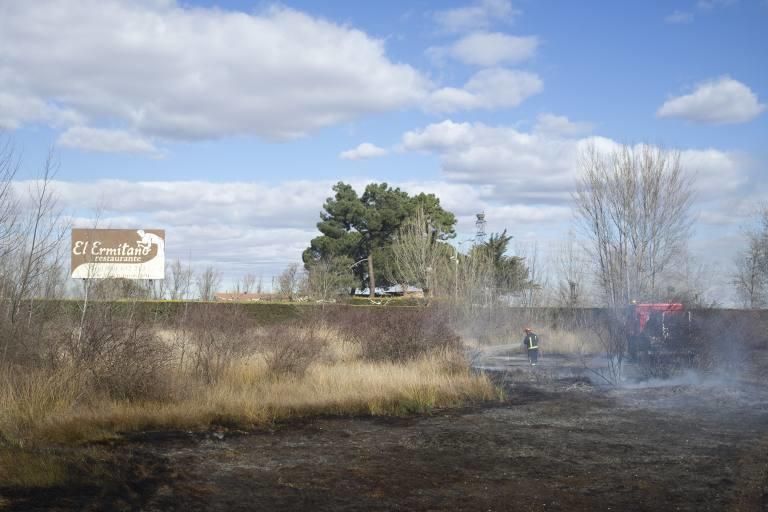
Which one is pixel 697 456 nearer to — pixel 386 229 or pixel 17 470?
pixel 17 470

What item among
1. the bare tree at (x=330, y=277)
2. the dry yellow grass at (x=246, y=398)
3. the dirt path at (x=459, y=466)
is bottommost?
the dirt path at (x=459, y=466)

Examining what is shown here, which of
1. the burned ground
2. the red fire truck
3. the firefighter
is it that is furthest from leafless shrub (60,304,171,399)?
the firefighter

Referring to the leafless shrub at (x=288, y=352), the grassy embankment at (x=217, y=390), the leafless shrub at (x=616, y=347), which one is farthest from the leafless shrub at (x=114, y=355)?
the leafless shrub at (x=616, y=347)

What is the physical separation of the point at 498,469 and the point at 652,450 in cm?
267

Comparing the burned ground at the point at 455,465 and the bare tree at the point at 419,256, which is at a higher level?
the bare tree at the point at 419,256

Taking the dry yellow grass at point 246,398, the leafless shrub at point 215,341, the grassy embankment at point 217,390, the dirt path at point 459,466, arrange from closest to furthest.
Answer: the dirt path at point 459,466 < the grassy embankment at point 217,390 < the dry yellow grass at point 246,398 < the leafless shrub at point 215,341

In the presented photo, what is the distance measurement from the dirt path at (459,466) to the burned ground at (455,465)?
2 centimetres

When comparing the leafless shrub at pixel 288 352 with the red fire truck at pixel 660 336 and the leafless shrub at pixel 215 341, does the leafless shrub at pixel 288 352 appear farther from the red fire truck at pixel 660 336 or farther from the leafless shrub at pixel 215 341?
the red fire truck at pixel 660 336

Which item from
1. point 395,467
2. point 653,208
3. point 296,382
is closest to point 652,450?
point 395,467

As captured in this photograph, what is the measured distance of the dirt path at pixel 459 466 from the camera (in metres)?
7.43

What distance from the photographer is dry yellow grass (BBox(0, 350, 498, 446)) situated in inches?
407

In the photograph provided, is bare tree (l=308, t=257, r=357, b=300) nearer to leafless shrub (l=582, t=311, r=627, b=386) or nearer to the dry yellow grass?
leafless shrub (l=582, t=311, r=627, b=386)

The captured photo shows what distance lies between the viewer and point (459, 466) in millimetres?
9172

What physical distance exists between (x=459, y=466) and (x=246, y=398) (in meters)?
5.15
